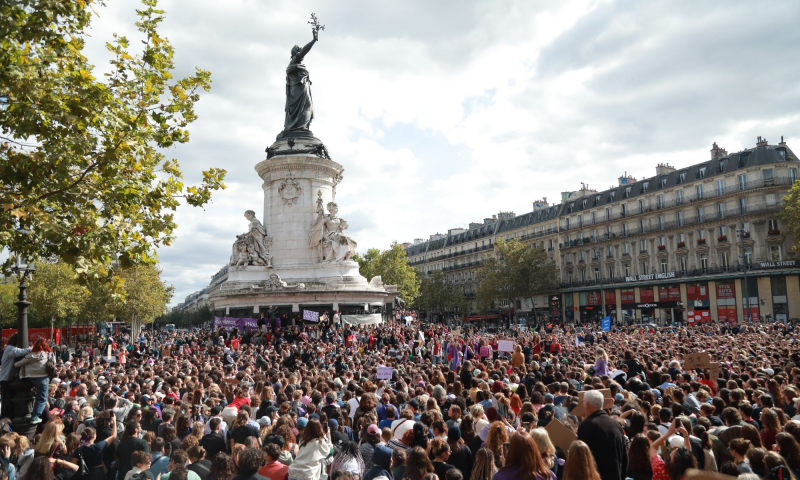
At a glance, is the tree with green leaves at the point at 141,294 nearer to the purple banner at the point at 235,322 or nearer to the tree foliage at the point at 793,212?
the purple banner at the point at 235,322

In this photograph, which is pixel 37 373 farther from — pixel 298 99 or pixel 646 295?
pixel 646 295

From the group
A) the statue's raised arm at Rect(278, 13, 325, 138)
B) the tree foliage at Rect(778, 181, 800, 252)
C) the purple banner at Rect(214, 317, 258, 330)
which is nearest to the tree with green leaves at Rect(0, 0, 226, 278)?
the purple banner at Rect(214, 317, 258, 330)

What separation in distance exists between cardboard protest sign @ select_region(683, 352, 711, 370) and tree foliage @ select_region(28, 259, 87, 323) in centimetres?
4734

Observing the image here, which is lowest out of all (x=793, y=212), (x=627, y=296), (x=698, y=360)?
(x=698, y=360)

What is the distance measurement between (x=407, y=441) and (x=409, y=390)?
160 inches

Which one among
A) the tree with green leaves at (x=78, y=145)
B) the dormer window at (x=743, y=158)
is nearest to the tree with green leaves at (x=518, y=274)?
the dormer window at (x=743, y=158)

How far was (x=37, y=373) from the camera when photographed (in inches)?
440

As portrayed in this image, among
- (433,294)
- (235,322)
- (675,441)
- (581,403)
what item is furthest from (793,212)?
(433,294)

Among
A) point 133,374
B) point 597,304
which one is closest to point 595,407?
point 133,374

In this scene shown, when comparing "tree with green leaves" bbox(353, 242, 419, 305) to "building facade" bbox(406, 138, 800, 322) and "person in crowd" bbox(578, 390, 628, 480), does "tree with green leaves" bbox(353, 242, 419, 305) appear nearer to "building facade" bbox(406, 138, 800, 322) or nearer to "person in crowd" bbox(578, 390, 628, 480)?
"building facade" bbox(406, 138, 800, 322)

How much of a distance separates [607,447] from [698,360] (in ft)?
26.4

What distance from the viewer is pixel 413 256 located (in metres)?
111

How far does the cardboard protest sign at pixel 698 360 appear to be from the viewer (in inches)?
510

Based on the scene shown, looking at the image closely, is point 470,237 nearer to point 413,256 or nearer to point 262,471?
point 413,256
